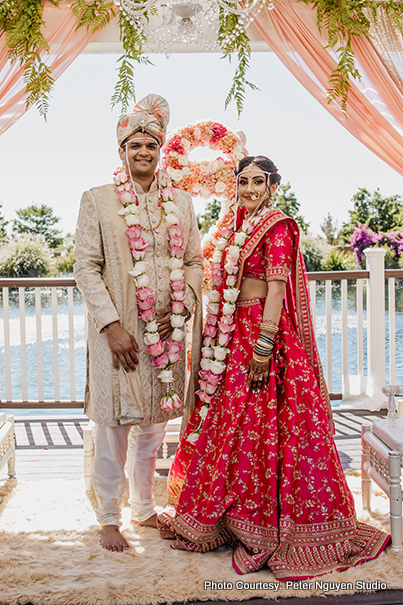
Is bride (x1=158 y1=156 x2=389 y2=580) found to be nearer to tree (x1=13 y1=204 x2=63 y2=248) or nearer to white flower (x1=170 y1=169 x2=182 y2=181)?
white flower (x1=170 y1=169 x2=182 y2=181)

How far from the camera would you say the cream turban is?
2287 mm

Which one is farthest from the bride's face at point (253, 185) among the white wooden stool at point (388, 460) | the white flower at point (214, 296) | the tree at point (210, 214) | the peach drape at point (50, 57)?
the tree at point (210, 214)

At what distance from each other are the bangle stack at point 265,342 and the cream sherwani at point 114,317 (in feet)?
1.17

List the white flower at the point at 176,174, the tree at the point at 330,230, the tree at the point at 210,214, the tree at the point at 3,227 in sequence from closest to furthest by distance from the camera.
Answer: the white flower at the point at 176,174 → the tree at the point at 210,214 → the tree at the point at 3,227 → the tree at the point at 330,230

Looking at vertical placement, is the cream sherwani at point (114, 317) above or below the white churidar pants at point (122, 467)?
above

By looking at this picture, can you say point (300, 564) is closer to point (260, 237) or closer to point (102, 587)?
point (102, 587)

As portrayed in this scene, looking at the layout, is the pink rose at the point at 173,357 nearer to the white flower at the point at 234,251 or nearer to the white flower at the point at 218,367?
the white flower at the point at 218,367

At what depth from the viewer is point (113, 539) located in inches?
89.2

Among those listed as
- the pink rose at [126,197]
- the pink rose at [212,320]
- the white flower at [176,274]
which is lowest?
the pink rose at [212,320]

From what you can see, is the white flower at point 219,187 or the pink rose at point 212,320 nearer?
the pink rose at point 212,320

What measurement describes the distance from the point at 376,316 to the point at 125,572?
2890 millimetres

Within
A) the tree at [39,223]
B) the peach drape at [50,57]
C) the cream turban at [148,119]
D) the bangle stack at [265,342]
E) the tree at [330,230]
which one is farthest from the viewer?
the tree at [330,230]

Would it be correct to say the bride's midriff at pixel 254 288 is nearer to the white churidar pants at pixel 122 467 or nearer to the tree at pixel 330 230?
the white churidar pants at pixel 122 467

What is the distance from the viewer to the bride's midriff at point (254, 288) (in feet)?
7.75
